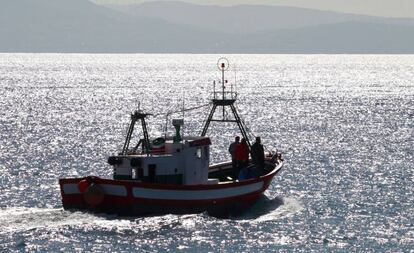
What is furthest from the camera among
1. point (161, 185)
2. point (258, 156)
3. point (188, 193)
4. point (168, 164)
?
point (258, 156)

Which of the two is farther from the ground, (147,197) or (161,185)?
(161,185)

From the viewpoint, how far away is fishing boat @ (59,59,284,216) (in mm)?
45562

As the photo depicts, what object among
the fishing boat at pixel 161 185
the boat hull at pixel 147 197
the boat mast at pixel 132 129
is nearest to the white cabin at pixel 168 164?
the fishing boat at pixel 161 185

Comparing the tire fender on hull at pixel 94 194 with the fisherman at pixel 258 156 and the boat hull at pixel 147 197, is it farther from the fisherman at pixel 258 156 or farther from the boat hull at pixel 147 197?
the fisherman at pixel 258 156

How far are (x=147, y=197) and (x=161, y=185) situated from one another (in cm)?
77

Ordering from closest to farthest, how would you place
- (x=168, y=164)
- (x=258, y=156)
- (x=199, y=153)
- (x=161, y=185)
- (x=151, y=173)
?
1. (x=161, y=185)
2. (x=151, y=173)
3. (x=168, y=164)
4. (x=199, y=153)
5. (x=258, y=156)

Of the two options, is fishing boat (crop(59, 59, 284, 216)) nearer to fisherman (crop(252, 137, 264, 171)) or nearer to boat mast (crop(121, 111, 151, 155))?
Result: boat mast (crop(121, 111, 151, 155))

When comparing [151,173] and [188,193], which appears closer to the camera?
[188,193]

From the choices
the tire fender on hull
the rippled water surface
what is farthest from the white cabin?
the tire fender on hull

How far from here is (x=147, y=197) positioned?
1802 inches

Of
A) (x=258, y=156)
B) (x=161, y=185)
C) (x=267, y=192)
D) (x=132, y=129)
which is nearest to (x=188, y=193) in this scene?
(x=161, y=185)

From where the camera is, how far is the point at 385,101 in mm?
159125

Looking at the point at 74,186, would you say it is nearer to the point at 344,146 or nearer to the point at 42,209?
the point at 42,209

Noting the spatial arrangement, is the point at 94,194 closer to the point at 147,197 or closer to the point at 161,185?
the point at 147,197
